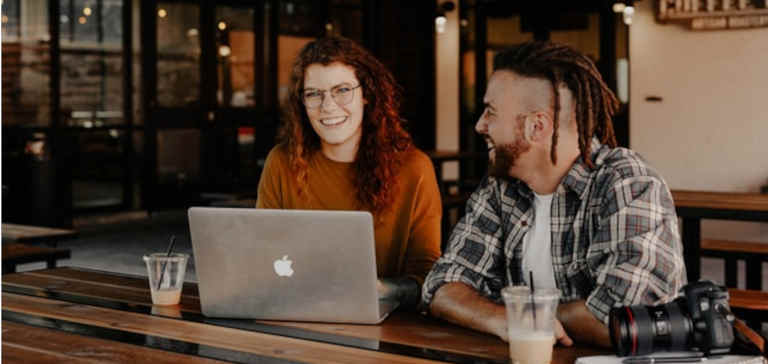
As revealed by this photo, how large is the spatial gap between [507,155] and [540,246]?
22cm

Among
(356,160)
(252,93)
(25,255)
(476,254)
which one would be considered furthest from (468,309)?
(252,93)

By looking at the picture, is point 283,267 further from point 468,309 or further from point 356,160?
point 356,160

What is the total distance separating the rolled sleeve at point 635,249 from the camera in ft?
6.09

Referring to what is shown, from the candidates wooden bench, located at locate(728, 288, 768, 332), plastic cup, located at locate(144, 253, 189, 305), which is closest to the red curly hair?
plastic cup, located at locate(144, 253, 189, 305)

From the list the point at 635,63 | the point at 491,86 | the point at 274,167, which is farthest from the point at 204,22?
the point at 491,86

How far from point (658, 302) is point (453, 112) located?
30.3 ft

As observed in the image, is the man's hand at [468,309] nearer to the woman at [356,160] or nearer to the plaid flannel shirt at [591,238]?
the plaid flannel shirt at [591,238]

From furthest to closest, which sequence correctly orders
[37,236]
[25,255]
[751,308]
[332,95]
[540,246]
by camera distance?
1. [37,236]
2. [25,255]
3. [751,308]
4. [332,95]
5. [540,246]

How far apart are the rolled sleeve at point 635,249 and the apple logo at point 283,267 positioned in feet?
1.92

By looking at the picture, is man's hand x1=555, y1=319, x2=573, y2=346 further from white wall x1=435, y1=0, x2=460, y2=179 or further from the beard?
white wall x1=435, y1=0, x2=460, y2=179

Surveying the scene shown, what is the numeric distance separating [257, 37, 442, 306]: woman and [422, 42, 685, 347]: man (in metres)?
0.39

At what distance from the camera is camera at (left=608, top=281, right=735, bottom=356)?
5.22ft

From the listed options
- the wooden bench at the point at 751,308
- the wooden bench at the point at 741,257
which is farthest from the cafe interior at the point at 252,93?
the wooden bench at the point at 751,308

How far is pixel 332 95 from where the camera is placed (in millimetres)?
2621
